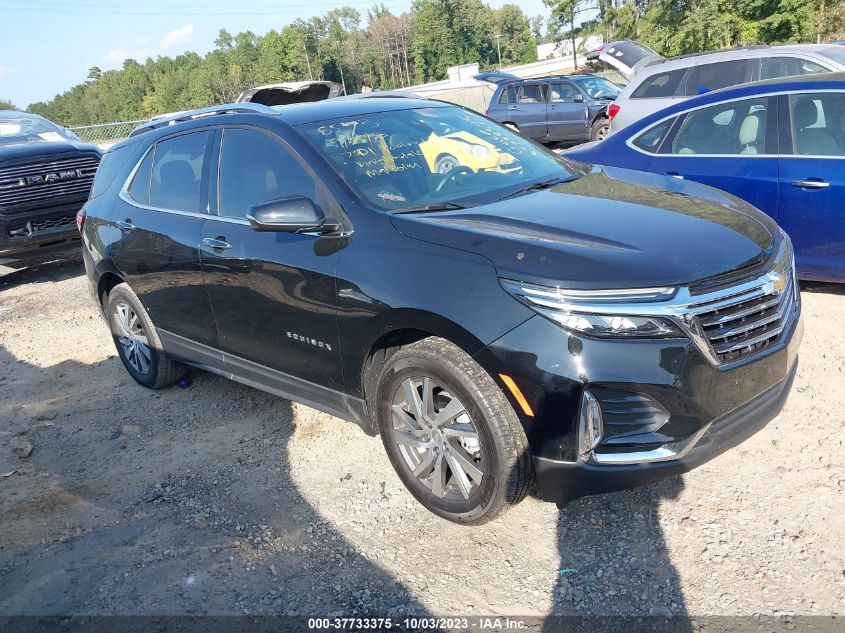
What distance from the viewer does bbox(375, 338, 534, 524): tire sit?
2691 millimetres

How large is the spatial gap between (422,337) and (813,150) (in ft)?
11.5

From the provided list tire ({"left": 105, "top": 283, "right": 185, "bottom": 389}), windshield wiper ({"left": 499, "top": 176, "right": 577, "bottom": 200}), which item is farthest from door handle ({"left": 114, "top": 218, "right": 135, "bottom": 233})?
windshield wiper ({"left": 499, "top": 176, "right": 577, "bottom": 200})

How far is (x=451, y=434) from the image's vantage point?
290 centimetres

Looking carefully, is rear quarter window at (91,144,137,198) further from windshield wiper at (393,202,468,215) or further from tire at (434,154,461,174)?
windshield wiper at (393,202,468,215)

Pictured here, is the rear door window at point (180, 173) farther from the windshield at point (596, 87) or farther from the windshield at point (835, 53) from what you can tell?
the windshield at point (596, 87)

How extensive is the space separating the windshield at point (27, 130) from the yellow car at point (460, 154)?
7.81m

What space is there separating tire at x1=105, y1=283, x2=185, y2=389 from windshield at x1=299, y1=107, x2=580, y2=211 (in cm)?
204

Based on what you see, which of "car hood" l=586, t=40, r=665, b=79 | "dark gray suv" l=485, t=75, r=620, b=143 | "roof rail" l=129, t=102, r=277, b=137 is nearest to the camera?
"roof rail" l=129, t=102, r=277, b=137

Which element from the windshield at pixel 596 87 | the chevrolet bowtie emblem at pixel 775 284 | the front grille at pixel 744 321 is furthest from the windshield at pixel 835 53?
the windshield at pixel 596 87

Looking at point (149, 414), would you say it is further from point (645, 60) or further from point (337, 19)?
point (337, 19)

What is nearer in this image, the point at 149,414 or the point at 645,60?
the point at 149,414

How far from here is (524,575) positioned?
275 cm

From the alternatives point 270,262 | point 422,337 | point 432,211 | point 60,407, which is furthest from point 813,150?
point 60,407

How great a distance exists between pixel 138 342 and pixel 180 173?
1.38 m
